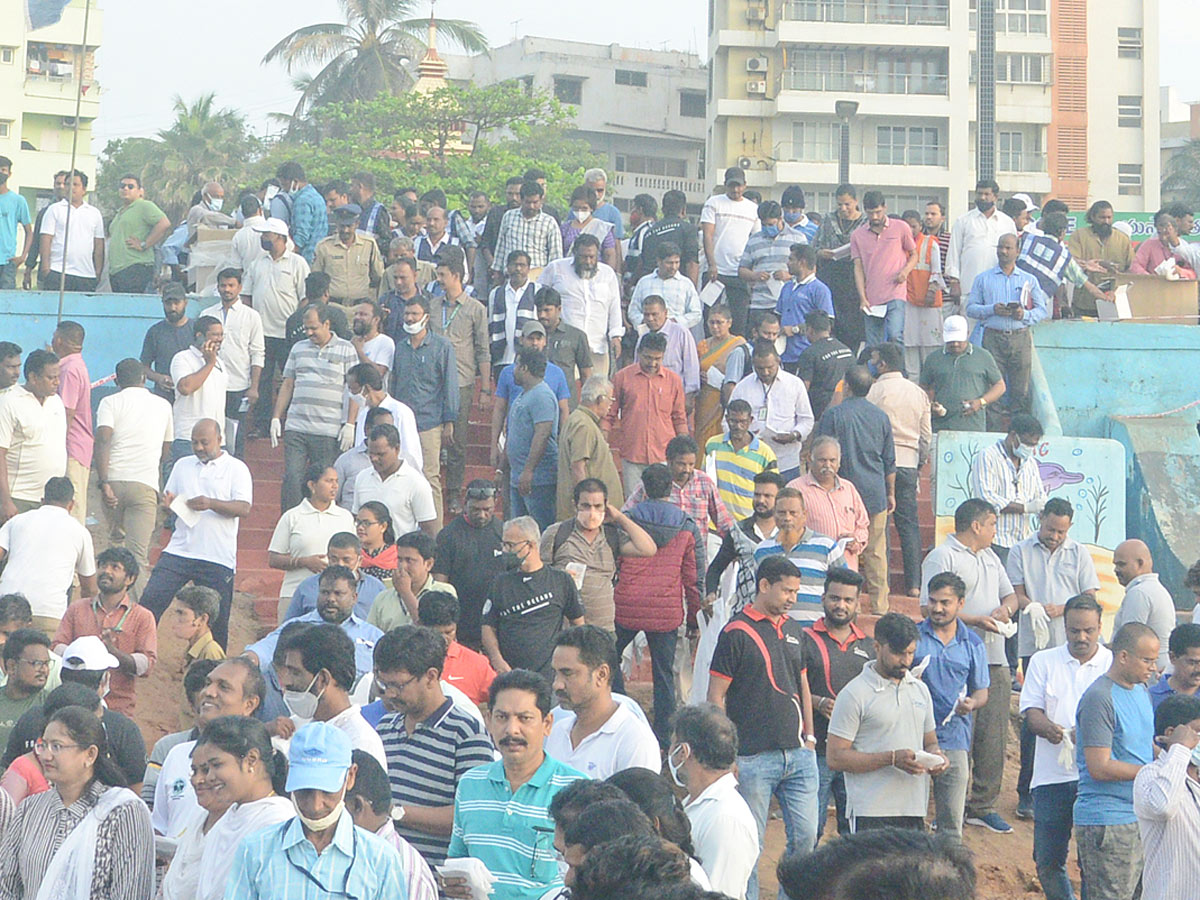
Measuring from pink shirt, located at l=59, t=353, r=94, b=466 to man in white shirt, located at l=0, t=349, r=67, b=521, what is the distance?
495 mm

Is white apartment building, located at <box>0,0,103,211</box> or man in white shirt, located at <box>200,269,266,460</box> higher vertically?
white apartment building, located at <box>0,0,103,211</box>

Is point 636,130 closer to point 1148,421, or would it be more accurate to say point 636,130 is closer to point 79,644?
point 1148,421

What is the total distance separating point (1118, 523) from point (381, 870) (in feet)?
35.1

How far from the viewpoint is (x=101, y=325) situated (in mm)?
16875

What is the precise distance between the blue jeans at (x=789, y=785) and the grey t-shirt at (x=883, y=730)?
0.72ft

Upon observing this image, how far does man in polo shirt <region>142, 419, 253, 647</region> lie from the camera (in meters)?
10.5

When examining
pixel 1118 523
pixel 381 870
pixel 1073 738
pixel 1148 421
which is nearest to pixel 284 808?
pixel 381 870

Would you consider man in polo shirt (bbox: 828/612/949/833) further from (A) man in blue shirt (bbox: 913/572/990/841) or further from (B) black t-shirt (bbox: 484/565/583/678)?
(B) black t-shirt (bbox: 484/565/583/678)

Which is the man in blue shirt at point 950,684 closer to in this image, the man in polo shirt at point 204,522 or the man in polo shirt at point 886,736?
the man in polo shirt at point 886,736

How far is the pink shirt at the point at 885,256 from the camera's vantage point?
15172mm

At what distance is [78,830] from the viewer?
5570 millimetres

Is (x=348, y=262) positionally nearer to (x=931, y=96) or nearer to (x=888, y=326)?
(x=888, y=326)

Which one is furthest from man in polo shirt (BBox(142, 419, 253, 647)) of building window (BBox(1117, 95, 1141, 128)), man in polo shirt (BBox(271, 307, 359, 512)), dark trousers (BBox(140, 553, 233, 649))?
building window (BBox(1117, 95, 1141, 128))

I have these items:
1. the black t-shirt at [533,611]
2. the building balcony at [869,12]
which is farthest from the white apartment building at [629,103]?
the black t-shirt at [533,611]
